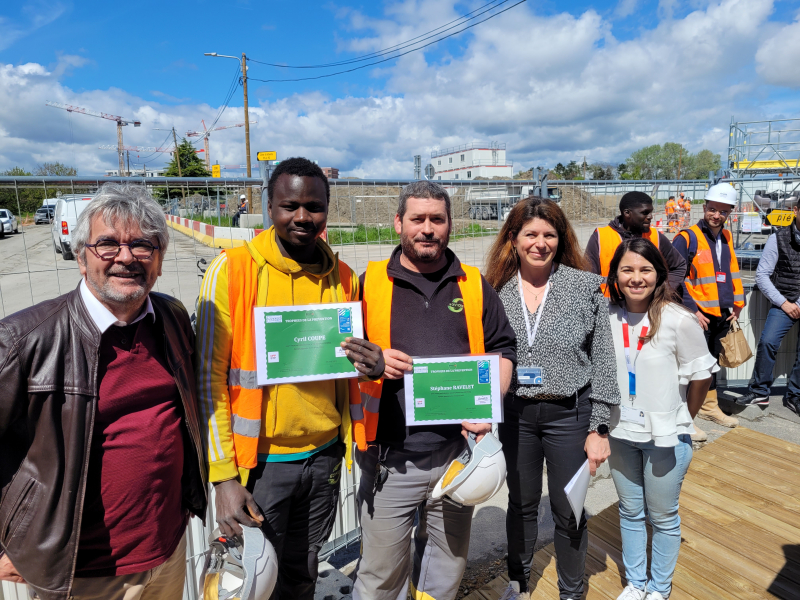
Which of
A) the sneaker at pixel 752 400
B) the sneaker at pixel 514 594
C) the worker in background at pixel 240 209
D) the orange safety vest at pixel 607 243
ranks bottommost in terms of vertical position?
the sneaker at pixel 514 594

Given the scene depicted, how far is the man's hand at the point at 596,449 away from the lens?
2.54 meters

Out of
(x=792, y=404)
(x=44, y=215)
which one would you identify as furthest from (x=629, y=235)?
(x=44, y=215)

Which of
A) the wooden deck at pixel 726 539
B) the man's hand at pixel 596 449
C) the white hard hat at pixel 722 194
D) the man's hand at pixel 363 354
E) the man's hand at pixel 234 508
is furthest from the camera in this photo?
the white hard hat at pixel 722 194

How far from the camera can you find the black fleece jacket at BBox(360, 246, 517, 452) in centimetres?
230

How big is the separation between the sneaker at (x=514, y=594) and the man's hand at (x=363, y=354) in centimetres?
175

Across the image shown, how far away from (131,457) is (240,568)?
56cm

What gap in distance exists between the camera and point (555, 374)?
2.55 m

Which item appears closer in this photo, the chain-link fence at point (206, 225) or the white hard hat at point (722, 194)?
the chain-link fence at point (206, 225)

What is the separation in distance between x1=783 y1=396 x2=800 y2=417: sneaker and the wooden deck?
52.0 inches

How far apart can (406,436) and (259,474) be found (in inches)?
25.7

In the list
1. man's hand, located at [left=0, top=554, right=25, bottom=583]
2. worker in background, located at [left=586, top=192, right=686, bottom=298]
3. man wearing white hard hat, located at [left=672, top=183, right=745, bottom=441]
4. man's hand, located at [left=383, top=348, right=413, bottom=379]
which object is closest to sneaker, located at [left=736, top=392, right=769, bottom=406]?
man wearing white hard hat, located at [left=672, top=183, right=745, bottom=441]

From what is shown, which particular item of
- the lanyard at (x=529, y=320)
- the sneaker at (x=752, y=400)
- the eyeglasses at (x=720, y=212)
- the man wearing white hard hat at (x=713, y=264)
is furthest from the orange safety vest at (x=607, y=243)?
the sneaker at (x=752, y=400)

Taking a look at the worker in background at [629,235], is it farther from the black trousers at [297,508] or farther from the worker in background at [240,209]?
the black trousers at [297,508]

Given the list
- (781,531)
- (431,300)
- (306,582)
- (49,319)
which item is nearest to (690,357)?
(431,300)
